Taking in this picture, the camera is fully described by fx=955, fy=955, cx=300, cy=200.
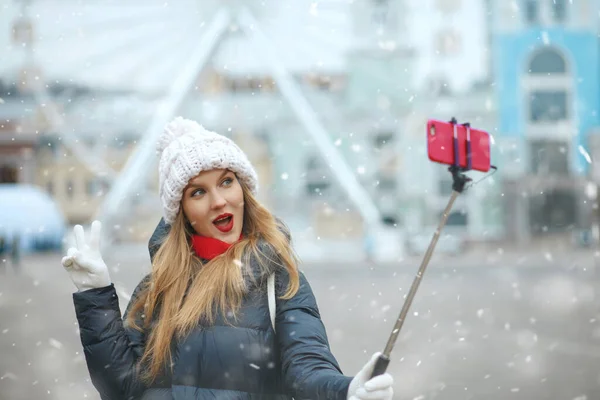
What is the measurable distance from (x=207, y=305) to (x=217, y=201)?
10.9 inches

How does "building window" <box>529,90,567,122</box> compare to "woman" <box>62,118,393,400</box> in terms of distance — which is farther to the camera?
"building window" <box>529,90,567,122</box>

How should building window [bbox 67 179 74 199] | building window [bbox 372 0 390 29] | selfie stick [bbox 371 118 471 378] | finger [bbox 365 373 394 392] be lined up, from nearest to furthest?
finger [bbox 365 373 394 392]
selfie stick [bbox 371 118 471 378]
building window [bbox 372 0 390 29]
building window [bbox 67 179 74 199]

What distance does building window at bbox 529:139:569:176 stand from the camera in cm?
3575

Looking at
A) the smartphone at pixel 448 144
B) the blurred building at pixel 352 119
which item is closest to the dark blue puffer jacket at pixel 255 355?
the smartphone at pixel 448 144

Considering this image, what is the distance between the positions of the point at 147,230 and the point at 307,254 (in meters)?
7.92

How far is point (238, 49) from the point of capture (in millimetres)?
22734

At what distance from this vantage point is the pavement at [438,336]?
6.15 metres

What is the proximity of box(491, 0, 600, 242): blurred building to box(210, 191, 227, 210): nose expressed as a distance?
33.5 meters

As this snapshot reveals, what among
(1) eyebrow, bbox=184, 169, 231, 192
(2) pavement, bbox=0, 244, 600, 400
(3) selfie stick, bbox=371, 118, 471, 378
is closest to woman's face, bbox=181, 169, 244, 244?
(1) eyebrow, bbox=184, 169, 231, 192

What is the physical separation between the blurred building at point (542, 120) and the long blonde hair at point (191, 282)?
110 feet

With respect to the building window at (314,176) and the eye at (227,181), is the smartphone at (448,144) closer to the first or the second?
the eye at (227,181)

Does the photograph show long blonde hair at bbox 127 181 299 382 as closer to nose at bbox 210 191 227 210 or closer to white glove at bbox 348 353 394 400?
nose at bbox 210 191 227 210

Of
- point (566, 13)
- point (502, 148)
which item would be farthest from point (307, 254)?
point (566, 13)

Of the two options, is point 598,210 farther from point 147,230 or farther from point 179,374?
point 179,374
